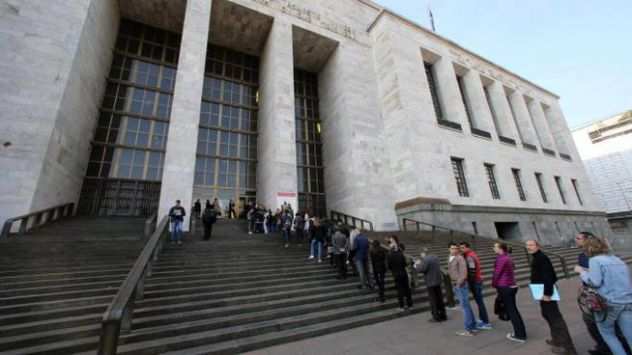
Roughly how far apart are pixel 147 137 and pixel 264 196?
808 cm

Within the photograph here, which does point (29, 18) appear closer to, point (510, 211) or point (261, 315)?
point (261, 315)

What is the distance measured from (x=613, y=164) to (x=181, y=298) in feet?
176

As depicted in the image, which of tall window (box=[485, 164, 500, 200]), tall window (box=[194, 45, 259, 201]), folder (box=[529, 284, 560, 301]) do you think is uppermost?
tall window (box=[194, 45, 259, 201])

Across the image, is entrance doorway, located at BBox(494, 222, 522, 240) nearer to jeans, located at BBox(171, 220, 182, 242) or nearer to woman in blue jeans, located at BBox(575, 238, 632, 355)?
woman in blue jeans, located at BBox(575, 238, 632, 355)

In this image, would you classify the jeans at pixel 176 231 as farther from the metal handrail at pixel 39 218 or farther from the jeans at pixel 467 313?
the jeans at pixel 467 313

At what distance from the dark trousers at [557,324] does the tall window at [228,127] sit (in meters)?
15.9

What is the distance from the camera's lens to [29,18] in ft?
38.5

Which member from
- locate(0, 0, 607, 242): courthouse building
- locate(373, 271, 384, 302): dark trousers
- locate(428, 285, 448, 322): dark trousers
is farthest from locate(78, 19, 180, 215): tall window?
locate(428, 285, 448, 322): dark trousers

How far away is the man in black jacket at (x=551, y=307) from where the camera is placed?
341cm

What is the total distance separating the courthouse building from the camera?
11.6 metres

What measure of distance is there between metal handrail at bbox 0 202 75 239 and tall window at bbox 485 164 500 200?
2515cm

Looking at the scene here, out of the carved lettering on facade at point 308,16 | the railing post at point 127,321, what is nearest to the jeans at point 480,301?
the railing post at point 127,321

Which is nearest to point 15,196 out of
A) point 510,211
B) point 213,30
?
point 213,30

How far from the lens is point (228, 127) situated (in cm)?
1842
